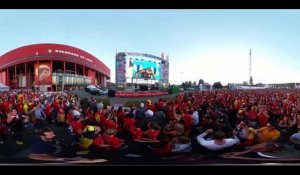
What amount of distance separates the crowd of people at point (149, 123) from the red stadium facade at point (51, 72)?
0.24m

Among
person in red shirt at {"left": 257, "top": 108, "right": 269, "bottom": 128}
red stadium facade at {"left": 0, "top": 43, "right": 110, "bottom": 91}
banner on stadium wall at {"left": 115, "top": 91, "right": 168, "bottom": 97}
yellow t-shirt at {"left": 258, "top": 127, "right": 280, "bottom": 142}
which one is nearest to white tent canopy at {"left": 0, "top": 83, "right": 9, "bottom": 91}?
red stadium facade at {"left": 0, "top": 43, "right": 110, "bottom": 91}

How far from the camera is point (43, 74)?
6.73 meters

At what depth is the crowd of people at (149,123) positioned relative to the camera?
5.82m

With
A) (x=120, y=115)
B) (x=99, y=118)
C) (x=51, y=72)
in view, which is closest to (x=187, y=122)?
(x=120, y=115)

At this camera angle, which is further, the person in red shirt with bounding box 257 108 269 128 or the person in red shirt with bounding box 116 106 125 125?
the person in red shirt with bounding box 257 108 269 128

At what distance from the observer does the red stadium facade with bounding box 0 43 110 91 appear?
250 inches

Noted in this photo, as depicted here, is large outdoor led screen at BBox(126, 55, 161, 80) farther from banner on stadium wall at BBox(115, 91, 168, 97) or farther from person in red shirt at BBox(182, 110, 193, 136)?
person in red shirt at BBox(182, 110, 193, 136)

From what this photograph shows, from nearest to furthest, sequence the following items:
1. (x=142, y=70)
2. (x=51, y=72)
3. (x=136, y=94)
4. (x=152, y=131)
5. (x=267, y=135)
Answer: (x=152, y=131) → (x=267, y=135) → (x=51, y=72) → (x=136, y=94) → (x=142, y=70)

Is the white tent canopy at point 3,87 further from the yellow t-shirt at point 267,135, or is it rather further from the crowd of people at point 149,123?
the yellow t-shirt at point 267,135

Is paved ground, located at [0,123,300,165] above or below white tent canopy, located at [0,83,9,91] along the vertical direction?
below

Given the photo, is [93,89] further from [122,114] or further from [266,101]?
Answer: [266,101]

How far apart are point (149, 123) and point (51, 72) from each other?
7.92 feet

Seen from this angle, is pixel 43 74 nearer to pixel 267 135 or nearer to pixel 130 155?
pixel 130 155
